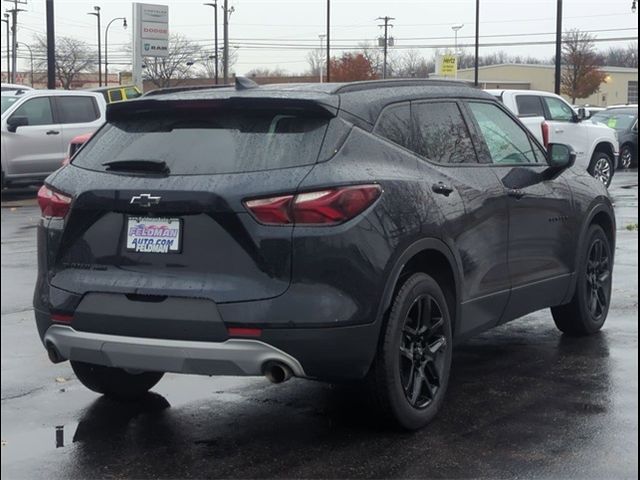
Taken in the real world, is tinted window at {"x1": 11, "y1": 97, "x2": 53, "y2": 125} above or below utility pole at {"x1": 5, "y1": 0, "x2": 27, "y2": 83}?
below

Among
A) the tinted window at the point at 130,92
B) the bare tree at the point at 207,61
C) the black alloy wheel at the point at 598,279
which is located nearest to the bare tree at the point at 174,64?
the bare tree at the point at 207,61

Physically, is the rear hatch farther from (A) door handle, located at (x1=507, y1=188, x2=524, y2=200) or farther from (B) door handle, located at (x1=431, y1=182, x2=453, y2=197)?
(A) door handle, located at (x1=507, y1=188, x2=524, y2=200)

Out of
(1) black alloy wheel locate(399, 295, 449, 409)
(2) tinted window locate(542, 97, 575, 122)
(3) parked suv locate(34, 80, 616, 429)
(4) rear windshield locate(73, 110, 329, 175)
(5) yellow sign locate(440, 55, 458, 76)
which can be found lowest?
(1) black alloy wheel locate(399, 295, 449, 409)

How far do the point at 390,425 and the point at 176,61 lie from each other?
1626 inches

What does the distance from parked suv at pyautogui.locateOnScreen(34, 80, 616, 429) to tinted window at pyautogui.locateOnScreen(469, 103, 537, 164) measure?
54cm

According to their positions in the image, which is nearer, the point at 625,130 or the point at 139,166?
the point at 139,166

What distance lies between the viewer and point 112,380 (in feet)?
18.6

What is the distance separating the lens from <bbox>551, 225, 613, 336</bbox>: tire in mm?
7070

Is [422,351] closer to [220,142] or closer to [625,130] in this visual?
[220,142]

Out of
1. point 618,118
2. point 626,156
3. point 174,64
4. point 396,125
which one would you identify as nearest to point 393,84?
point 396,125

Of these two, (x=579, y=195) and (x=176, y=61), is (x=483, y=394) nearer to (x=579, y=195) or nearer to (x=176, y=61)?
(x=579, y=195)

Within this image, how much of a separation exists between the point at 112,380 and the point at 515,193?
2.52 meters

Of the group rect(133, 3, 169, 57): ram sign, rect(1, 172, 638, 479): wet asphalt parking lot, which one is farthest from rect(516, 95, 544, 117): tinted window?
rect(133, 3, 169, 57): ram sign

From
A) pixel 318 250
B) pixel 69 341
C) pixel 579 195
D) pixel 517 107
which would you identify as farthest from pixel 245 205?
pixel 517 107
